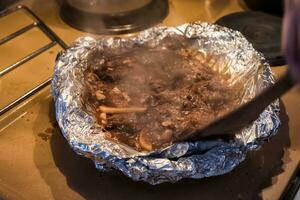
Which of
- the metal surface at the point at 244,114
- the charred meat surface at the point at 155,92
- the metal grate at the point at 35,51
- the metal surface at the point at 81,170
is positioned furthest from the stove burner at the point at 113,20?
the metal surface at the point at 244,114

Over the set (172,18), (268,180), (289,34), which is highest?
(289,34)

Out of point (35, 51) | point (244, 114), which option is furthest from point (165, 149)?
point (35, 51)

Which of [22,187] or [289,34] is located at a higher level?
[289,34]

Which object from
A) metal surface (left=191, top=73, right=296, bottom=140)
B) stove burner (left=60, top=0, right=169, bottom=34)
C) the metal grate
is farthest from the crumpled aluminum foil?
stove burner (left=60, top=0, right=169, bottom=34)

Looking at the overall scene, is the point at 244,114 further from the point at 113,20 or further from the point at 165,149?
the point at 113,20

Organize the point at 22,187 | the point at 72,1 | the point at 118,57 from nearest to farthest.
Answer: the point at 22,187, the point at 118,57, the point at 72,1

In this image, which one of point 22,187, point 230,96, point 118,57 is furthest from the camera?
point 118,57

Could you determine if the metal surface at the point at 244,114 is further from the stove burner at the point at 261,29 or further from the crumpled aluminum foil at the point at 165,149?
the stove burner at the point at 261,29

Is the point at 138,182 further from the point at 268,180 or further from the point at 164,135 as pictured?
the point at 268,180

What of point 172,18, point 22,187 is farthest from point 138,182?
point 172,18
